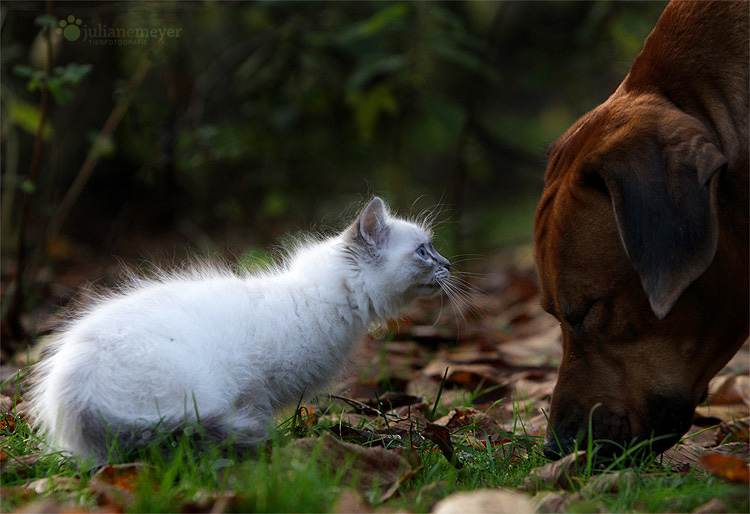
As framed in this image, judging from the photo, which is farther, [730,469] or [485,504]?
[730,469]

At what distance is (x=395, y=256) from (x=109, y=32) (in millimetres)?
3505

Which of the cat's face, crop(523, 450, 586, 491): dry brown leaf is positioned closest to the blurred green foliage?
the cat's face

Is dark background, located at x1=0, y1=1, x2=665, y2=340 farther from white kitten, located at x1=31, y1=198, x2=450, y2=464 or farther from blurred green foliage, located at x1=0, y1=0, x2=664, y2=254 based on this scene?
white kitten, located at x1=31, y1=198, x2=450, y2=464

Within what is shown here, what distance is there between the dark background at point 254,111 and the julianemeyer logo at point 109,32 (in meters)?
0.06

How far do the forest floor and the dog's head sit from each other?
21 centimetres

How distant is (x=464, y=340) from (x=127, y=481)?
3.64 m

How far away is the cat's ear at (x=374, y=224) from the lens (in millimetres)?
3520

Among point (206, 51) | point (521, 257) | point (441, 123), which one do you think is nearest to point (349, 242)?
point (441, 123)

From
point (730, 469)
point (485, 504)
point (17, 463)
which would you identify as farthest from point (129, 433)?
point (730, 469)

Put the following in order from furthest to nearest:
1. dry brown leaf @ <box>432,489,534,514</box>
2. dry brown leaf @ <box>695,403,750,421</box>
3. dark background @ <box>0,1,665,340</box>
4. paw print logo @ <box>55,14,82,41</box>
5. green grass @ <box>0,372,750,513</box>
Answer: dark background @ <box>0,1,665,340</box> < paw print logo @ <box>55,14,82,41</box> < dry brown leaf @ <box>695,403,750,421</box> < green grass @ <box>0,372,750,513</box> < dry brown leaf @ <box>432,489,534,514</box>

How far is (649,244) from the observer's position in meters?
2.64

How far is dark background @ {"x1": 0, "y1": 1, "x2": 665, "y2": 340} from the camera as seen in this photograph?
225 inches

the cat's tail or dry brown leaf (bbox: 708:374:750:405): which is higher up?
the cat's tail

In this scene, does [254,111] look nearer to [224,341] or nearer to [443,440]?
[224,341]
